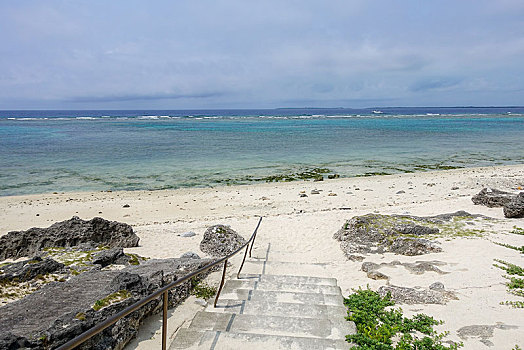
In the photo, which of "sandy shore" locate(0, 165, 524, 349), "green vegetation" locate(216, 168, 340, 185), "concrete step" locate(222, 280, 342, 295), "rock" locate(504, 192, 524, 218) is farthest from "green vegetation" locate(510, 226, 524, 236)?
"green vegetation" locate(216, 168, 340, 185)

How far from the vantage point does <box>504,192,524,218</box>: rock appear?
10.4 metres

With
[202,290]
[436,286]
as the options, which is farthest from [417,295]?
[202,290]

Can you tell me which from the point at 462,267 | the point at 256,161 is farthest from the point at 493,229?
the point at 256,161

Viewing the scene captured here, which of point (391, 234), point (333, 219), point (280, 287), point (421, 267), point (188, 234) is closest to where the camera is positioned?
point (280, 287)

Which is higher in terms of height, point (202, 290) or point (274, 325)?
point (274, 325)

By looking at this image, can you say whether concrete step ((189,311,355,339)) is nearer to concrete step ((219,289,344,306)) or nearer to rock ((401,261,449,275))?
concrete step ((219,289,344,306))

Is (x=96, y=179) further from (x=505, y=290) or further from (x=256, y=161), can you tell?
(x=505, y=290)

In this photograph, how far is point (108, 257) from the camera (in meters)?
6.82

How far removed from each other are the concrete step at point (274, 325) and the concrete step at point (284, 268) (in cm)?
295

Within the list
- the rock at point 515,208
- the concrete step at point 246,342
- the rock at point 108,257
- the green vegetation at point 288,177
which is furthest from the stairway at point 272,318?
the green vegetation at point 288,177

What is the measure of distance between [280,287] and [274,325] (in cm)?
170

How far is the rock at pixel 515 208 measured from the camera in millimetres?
10438

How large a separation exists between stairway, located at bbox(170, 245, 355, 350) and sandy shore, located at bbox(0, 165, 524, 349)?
0.66 m

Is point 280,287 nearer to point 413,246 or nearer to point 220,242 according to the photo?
point 220,242
